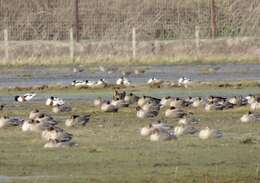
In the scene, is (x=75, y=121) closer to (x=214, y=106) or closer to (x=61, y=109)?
(x=61, y=109)

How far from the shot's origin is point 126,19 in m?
47.9

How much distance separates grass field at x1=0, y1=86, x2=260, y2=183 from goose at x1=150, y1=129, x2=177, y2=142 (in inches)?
5.3

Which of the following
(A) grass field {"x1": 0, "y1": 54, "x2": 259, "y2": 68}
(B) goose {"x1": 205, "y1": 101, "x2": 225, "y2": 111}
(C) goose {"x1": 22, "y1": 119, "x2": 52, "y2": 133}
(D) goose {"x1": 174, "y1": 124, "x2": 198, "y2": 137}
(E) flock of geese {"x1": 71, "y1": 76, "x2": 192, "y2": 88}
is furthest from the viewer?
(A) grass field {"x1": 0, "y1": 54, "x2": 259, "y2": 68}

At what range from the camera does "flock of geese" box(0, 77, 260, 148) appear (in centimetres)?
1828

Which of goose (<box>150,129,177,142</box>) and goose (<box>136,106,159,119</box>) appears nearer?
goose (<box>150,129,177,142</box>)

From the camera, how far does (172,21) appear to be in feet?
154

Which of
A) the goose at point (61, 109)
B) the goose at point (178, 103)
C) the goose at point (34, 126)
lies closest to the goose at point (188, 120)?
the goose at point (178, 103)

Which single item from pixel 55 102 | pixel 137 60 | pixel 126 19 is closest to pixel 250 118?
pixel 55 102

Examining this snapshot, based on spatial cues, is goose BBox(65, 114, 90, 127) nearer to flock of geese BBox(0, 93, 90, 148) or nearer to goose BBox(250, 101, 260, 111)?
flock of geese BBox(0, 93, 90, 148)

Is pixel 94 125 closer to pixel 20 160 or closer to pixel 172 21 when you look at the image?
pixel 20 160

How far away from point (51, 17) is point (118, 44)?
17.2 feet

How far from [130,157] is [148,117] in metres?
6.35

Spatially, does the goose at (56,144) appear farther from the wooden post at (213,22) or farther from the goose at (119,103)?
the wooden post at (213,22)

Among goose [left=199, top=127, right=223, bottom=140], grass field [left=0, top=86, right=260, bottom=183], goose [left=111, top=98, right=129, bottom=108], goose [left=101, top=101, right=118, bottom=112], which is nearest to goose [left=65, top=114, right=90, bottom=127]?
grass field [left=0, top=86, right=260, bottom=183]
